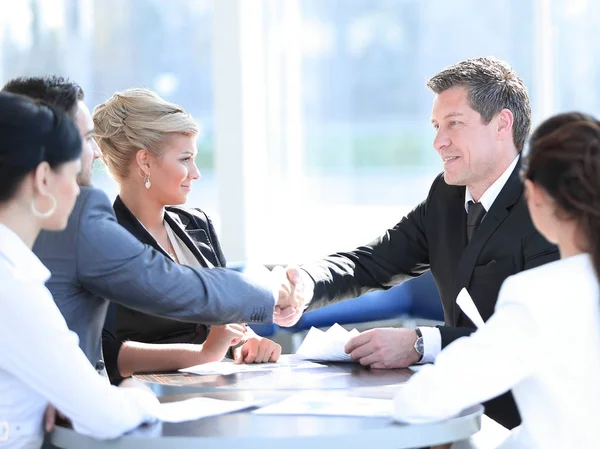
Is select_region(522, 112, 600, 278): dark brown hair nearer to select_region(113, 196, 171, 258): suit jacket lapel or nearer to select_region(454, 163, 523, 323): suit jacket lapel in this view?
select_region(454, 163, 523, 323): suit jacket lapel

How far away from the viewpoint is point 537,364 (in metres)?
1.77

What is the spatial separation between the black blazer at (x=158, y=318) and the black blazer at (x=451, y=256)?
1.30 feet

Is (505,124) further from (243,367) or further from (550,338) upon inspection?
(550,338)

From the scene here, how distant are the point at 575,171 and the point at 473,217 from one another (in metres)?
1.25

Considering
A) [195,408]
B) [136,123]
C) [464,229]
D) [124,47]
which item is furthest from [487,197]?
[124,47]

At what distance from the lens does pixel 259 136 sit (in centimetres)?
568

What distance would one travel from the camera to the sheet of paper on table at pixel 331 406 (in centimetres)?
187

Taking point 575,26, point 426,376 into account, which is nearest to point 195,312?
point 426,376

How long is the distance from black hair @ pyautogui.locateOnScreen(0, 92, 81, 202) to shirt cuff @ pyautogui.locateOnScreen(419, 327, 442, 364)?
115cm

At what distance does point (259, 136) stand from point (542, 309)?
405 centimetres

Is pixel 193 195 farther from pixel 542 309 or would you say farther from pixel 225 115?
pixel 542 309

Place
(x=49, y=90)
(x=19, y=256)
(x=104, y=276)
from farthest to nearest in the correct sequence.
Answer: (x=49, y=90)
(x=104, y=276)
(x=19, y=256)

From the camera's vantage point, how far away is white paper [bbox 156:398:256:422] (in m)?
1.86

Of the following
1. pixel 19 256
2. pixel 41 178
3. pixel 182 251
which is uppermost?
pixel 41 178
